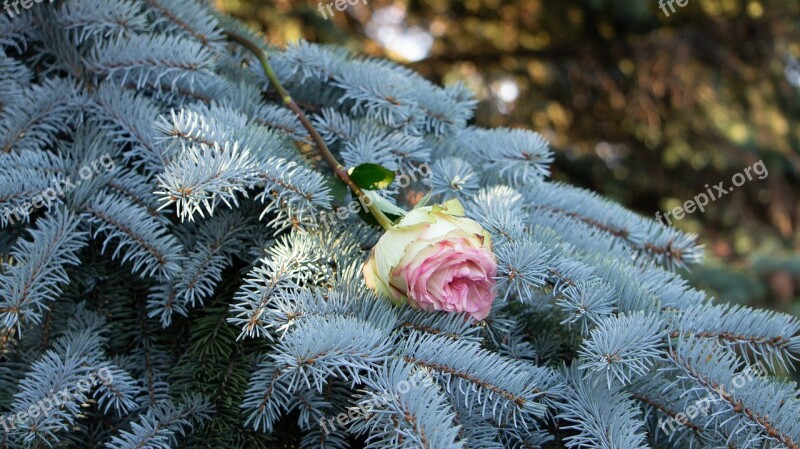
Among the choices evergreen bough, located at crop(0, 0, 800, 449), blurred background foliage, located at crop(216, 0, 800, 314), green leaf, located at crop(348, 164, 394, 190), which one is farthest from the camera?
blurred background foliage, located at crop(216, 0, 800, 314)

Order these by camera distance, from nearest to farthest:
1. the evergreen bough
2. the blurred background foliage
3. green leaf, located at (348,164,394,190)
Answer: the evergreen bough < green leaf, located at (348,164,394,190) < the blurred background foliage

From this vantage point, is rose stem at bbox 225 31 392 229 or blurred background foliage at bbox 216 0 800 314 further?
blurred background foliage at bbox 216 0 800 314

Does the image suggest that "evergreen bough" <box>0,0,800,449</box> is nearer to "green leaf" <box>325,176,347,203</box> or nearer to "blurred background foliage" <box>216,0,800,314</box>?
"green leaf" <box>325,176,347,203</box>

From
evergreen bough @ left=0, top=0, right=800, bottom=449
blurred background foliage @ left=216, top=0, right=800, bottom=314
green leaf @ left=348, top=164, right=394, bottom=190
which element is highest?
green leaf @ left=348, top=164, right=394, bottom=190

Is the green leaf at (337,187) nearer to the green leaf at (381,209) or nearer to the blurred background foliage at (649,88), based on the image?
the green leaf at (381,209)

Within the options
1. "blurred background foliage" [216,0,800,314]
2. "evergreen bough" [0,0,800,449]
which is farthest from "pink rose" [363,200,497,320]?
"blurred background foliage" [216,0,800,314]

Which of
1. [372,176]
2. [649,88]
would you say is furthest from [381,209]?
[649,88]

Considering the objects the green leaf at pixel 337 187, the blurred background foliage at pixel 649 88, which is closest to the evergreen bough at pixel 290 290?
→ the green leaf at pixel 337 187

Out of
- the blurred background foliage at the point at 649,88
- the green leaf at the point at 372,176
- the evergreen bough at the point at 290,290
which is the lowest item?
the blurred background foliage at the point at 649,88
